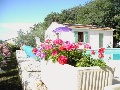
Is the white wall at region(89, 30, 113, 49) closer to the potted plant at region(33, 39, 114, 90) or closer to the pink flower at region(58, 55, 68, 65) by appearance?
the potted plant at region(33, 39, 114, 90)

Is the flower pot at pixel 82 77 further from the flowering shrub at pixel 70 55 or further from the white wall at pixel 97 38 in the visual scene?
the white wall at pixel 97 38

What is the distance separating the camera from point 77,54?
6176 millimetres

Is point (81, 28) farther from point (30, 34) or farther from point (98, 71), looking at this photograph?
point (98, 71)

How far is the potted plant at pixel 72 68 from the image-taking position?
4.92 metres

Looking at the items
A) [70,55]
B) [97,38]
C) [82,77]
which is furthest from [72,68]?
[97,38]

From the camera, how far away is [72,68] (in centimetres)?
502

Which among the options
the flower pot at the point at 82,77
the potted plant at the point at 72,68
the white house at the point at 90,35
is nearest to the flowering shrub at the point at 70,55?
the potted plant at the point at 72,68

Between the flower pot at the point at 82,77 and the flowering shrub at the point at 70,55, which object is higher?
the flowering shrub at the point at 70,55

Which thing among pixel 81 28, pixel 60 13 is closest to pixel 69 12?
pixel 60 13

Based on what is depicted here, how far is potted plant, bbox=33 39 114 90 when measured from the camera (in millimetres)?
4922

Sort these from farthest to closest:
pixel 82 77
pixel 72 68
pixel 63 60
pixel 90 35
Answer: pixel 90 35
pixel 63 60
pixel 72 68
pixel 82 77

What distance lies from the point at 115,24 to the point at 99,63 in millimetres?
25797

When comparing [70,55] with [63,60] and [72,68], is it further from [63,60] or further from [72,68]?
[72,68]

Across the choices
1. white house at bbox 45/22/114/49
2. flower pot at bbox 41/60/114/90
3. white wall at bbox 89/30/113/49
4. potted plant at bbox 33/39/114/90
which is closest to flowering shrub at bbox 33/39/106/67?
potted plant at bbox 33/39/114/90
